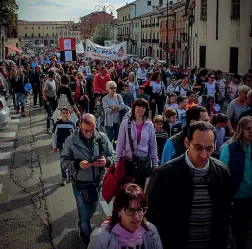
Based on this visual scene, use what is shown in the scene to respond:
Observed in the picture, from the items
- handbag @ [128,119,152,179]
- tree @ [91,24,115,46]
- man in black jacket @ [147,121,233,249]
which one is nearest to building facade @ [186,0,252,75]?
handbag @ [128,119,152,179]

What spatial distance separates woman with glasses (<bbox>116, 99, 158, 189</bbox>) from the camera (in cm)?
575

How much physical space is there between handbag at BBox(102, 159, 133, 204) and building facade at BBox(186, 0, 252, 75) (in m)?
17.1

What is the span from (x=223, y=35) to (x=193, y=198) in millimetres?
23234

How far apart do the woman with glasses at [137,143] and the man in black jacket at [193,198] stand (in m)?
2.34

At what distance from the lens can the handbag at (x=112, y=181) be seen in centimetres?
509

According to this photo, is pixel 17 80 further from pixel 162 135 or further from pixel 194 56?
pixel 194 56

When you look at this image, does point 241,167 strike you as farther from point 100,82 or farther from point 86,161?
point 100,82

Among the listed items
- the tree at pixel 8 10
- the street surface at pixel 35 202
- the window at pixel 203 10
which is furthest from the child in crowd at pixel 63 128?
the tree at pixel 8 10

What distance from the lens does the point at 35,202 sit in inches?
280

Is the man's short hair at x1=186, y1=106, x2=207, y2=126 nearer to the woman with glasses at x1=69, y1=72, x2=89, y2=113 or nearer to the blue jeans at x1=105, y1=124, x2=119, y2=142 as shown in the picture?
the blue jeans at x1=105, y1=124, x2=119, y2=142

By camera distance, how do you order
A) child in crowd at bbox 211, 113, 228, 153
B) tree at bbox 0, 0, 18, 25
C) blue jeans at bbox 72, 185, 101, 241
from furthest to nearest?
tree at bbox 0, 0, 18, 25
child in crowd at bbox 211, 113, 228, 153
blue jeans at bbox 72, 185, 101, 241

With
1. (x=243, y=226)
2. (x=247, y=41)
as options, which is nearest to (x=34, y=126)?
(x=243, y=226)

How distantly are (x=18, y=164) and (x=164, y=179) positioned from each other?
668 centimetres

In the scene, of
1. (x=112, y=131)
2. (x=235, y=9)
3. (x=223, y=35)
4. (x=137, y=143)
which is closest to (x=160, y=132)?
(x=137, y=143)
